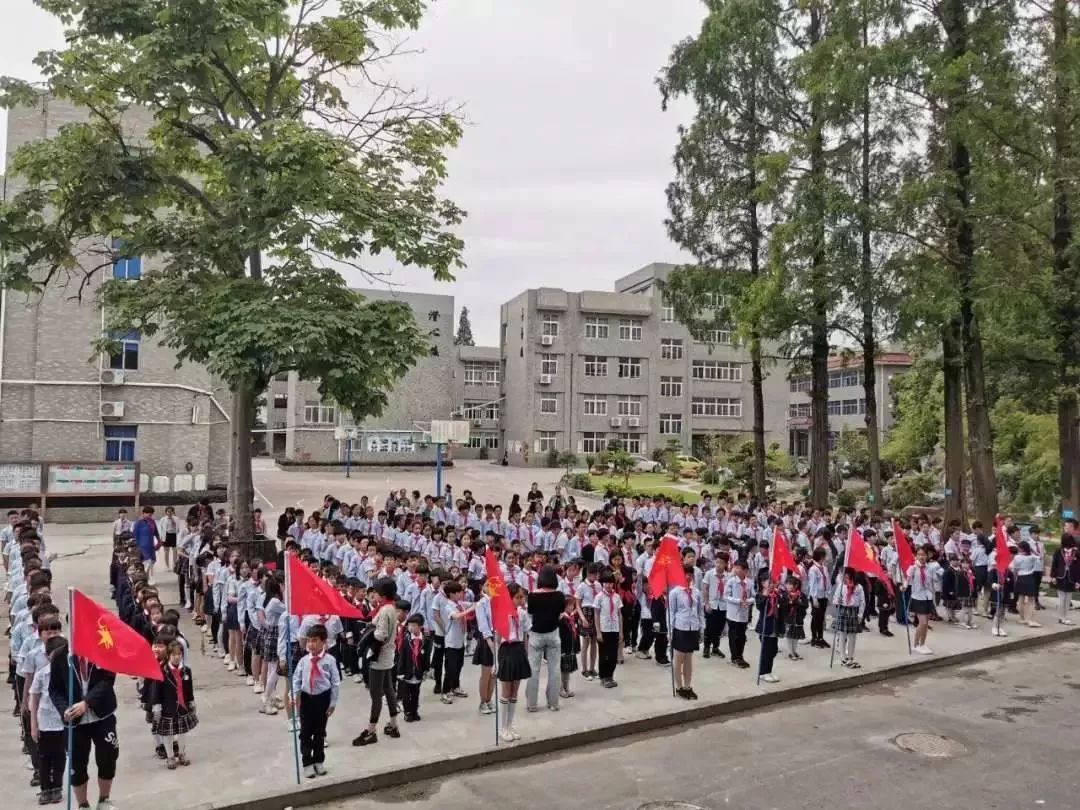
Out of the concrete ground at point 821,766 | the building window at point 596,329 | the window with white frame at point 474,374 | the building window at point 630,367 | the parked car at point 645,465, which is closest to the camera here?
the concrete ground at point 821,766

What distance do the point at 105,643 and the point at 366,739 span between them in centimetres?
267

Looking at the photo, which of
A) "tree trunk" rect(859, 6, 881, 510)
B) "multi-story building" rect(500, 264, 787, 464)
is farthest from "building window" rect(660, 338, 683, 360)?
"tree trunk" rect(859, 6, 881, 510)

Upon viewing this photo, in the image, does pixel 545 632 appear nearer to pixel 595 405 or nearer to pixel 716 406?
pixel 595 405

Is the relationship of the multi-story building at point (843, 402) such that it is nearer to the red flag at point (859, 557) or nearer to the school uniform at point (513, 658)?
the red flag at point (859, 557)

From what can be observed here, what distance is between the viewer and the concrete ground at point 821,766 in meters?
6.86

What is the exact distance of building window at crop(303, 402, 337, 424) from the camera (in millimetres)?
53906

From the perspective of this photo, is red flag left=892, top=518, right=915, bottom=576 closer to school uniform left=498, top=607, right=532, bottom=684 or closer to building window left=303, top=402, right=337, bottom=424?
school uniform left=498, top=607, right=532, bottom=684

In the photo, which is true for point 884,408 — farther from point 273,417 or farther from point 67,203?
point 67,203

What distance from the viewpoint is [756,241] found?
2264cm

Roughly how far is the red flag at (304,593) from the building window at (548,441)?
160ft

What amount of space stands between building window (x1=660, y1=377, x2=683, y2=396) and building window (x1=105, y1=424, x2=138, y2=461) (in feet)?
124

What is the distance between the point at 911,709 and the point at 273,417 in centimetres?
6511

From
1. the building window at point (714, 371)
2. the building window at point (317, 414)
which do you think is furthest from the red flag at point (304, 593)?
the building window at point (714, 371)

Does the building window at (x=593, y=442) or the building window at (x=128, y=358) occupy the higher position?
the building window at (x=128, y=358)
